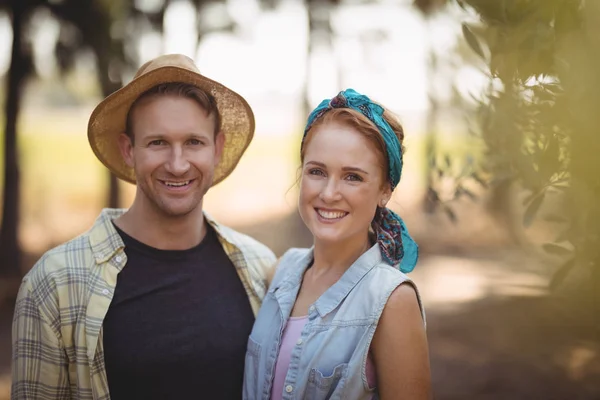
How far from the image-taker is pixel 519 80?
1901mm

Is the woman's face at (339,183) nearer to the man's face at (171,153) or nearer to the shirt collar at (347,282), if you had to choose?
the shirt collar at (347,282)

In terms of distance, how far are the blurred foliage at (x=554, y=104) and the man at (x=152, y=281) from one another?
146cm

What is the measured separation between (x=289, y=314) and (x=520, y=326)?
6214 millimetres

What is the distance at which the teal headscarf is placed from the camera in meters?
2.51

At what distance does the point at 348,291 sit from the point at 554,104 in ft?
3.80

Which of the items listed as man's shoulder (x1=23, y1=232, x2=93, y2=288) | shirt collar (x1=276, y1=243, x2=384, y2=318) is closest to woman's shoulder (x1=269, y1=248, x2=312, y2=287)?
shirt collar (x1=276, y1=243, x2=384, y2=318)

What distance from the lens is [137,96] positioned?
119 inches

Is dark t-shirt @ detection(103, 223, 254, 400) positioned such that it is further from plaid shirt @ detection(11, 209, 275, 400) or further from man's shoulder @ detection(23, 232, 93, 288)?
man's shoulder @ detection(23, 232, 93, 288)

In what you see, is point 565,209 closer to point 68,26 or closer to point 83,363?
point 83,363

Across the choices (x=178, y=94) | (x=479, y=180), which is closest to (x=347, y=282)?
(x=479, y=180)

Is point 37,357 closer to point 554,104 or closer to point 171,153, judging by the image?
point 171,153

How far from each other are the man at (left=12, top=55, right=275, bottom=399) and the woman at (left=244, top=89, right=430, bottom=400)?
0.28 meters

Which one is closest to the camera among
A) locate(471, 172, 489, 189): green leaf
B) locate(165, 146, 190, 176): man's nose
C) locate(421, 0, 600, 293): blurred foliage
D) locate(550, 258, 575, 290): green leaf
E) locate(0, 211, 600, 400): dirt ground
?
locate(421, 0, 600, 293): blurred foliage

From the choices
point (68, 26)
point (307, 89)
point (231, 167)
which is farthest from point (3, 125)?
point (231, 167)
